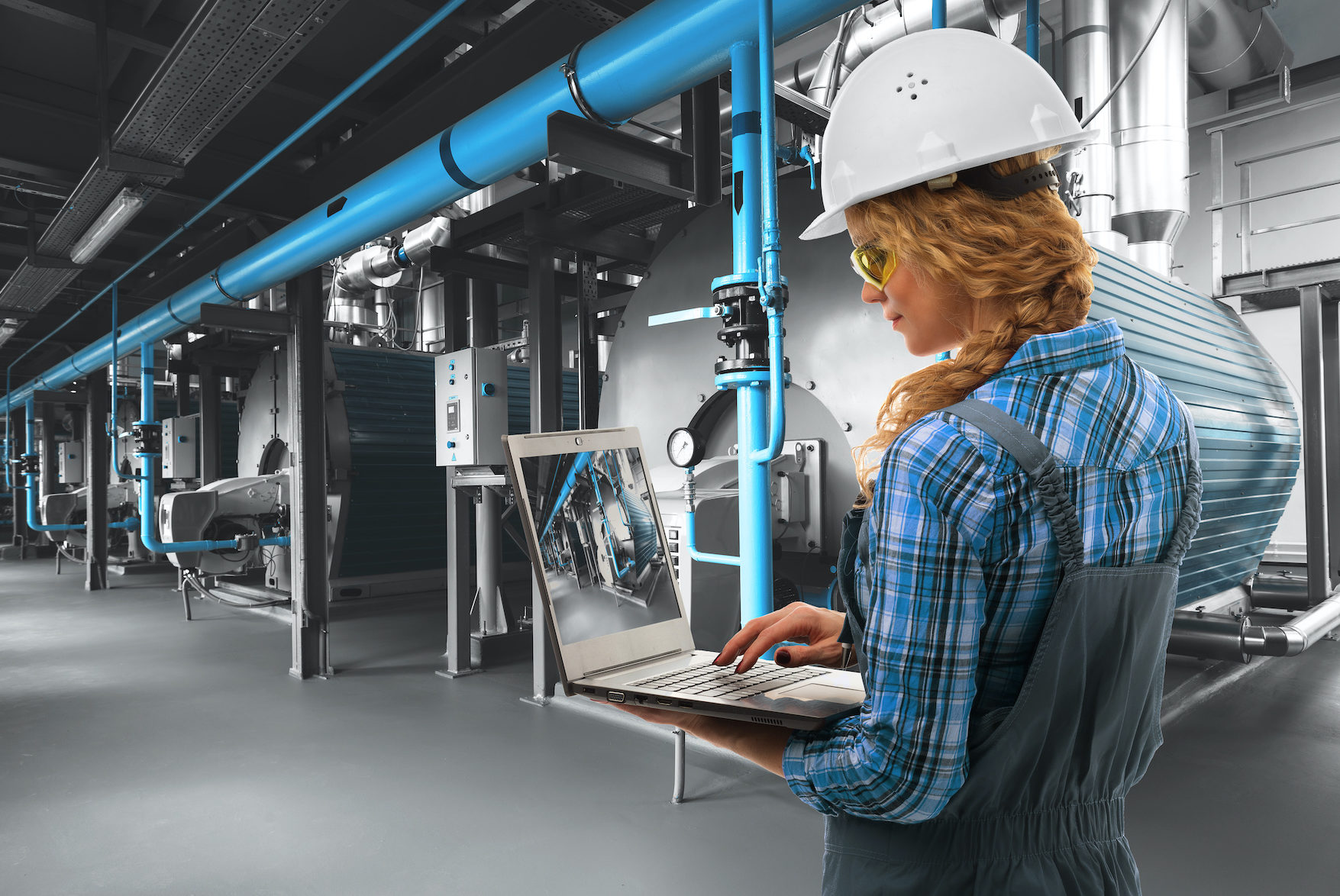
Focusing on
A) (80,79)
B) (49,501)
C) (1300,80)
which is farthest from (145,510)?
(1300,80)

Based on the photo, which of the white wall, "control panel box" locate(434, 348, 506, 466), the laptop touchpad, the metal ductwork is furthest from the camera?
the white wall

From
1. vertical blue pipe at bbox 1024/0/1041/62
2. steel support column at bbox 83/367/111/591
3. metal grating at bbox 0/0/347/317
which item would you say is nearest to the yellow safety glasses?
vertical blue pipe at bbox 1024/0/1041/62

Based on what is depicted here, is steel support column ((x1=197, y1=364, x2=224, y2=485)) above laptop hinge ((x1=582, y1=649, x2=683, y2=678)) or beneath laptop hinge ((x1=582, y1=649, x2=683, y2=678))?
above

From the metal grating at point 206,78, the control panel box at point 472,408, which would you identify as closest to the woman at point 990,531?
the metal grating at point 206,78

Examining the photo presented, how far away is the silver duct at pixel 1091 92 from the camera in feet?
12.6

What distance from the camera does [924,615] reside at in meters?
0.67

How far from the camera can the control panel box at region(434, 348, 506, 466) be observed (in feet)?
16.3

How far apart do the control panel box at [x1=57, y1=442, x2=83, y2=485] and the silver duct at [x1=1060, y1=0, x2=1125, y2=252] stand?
598 inches

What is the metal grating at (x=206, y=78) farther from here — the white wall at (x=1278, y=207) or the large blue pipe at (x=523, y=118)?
the white wall at (x=1278, y=207)

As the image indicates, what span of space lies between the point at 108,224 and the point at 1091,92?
555cm

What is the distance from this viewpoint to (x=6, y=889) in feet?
8.64

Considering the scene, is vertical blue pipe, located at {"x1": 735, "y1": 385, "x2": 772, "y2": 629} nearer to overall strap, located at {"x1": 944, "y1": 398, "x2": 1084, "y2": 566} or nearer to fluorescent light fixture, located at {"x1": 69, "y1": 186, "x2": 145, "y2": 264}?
overall strap, located at {"x1": 944, "y1": 398, "x2": 1084, "y2": 566}

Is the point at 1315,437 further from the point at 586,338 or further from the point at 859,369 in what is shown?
the point at 586,338

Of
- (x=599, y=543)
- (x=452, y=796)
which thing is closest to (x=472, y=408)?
(x=452, y=796)
